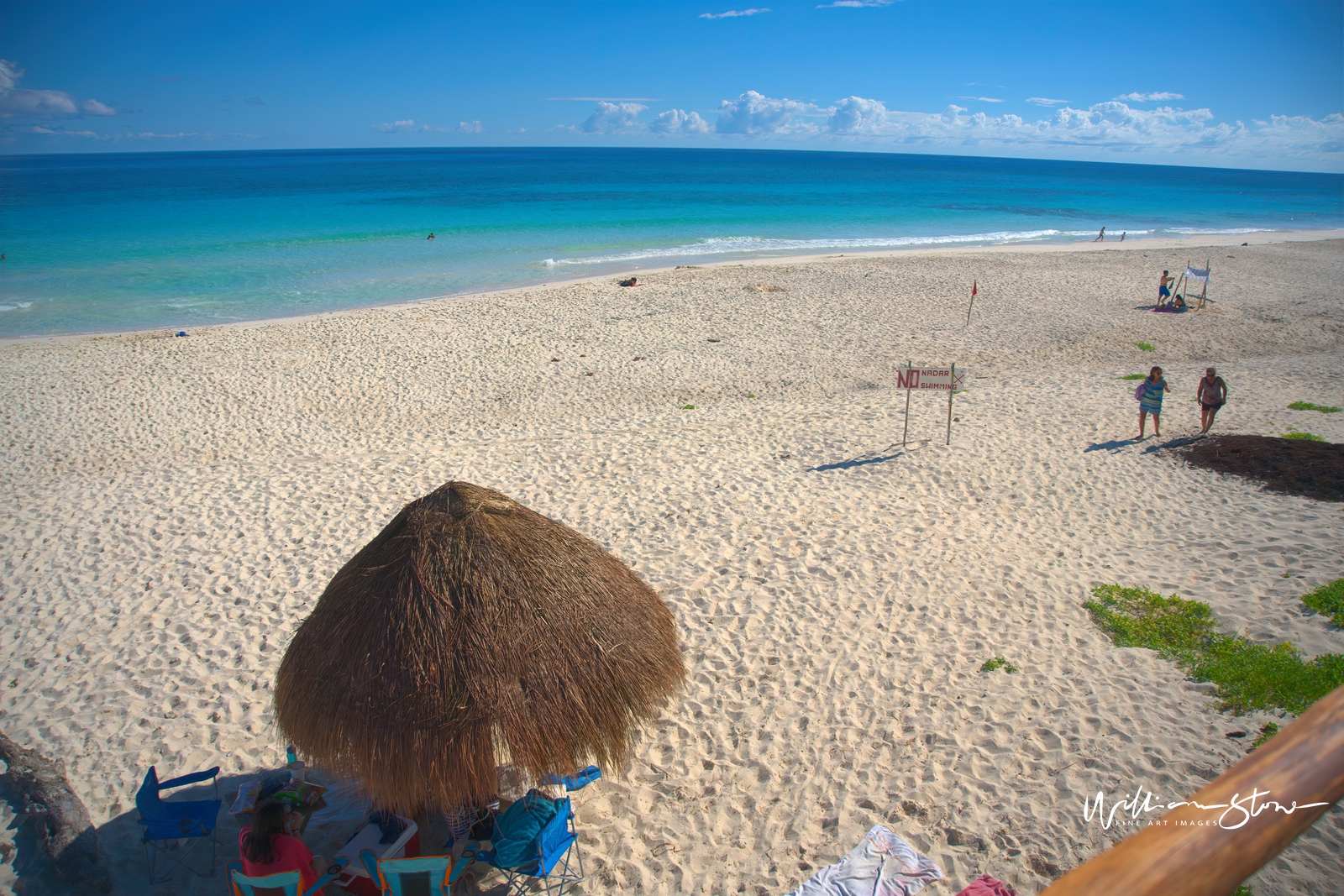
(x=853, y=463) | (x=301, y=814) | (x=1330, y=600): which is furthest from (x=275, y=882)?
(x=1330, y=600)

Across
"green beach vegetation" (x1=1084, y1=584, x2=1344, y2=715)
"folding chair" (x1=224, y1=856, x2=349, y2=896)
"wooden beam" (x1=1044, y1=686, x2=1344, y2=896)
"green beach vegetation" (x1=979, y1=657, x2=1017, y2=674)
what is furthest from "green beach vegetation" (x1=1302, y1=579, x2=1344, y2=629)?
"folding chair" (x1=224, y1=856, x2=349, y2=896)

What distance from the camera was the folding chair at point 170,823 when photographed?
447 centimetres

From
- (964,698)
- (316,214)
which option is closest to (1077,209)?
(316,214)

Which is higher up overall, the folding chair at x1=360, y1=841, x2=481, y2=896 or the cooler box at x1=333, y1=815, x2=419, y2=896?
the folding chair at x1=360, y1=841, x2=481, y2=896

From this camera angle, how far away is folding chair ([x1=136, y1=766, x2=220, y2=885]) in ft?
14.7

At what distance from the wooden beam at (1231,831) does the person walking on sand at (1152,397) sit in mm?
11331

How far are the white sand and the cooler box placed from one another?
302 millimetres

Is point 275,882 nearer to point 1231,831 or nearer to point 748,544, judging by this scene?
point 1231,831

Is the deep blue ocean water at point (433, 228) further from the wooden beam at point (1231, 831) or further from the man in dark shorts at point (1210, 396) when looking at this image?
the wooden beam at point (1231, 831)

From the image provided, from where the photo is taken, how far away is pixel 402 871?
4062 mm

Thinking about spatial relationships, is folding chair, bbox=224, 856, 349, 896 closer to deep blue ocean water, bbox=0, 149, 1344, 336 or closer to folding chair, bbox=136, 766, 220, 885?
folding chair, bbox=136, 766, 220, 885

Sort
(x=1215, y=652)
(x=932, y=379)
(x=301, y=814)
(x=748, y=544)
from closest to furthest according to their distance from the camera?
(x=301, y=814)
(x=1215, y=652)
(x=748, y=544)
(x=932, y=379)

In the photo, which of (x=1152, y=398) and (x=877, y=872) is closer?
(x=877, y=872)

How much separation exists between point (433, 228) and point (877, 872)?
40763 mm
